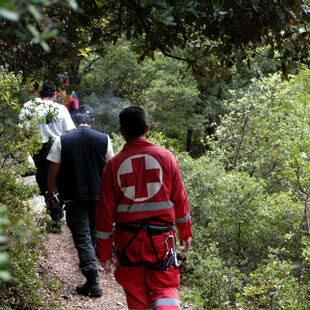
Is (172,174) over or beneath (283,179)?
over

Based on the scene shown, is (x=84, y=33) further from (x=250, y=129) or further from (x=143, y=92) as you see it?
(x=143, y=92)

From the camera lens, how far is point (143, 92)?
65.8 feet

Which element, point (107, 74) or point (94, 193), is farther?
point (107, 74)

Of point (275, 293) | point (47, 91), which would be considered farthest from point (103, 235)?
point (47, 91)

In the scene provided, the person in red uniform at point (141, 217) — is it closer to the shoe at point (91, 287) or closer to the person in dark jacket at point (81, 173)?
the person in dark jacket at point (81, 173)

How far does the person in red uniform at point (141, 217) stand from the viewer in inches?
125

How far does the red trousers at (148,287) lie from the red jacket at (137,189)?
0.31 m

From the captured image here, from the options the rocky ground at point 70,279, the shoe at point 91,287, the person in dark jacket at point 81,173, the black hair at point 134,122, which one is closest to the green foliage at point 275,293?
the rocky ground at point 70,279

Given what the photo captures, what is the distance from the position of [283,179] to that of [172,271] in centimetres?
1000

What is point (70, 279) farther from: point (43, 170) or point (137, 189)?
point (137, 189)

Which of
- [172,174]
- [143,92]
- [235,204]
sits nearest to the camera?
[172,174]

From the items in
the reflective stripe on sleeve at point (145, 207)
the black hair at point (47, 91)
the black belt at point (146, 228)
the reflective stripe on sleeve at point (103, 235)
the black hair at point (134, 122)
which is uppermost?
the black hair at point (47, 91)

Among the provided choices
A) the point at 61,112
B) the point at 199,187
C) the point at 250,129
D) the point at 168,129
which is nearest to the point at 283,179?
the point at 250,129

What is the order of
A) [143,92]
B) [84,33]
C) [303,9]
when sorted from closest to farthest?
[303,9]
[84,33]
[143,92]
